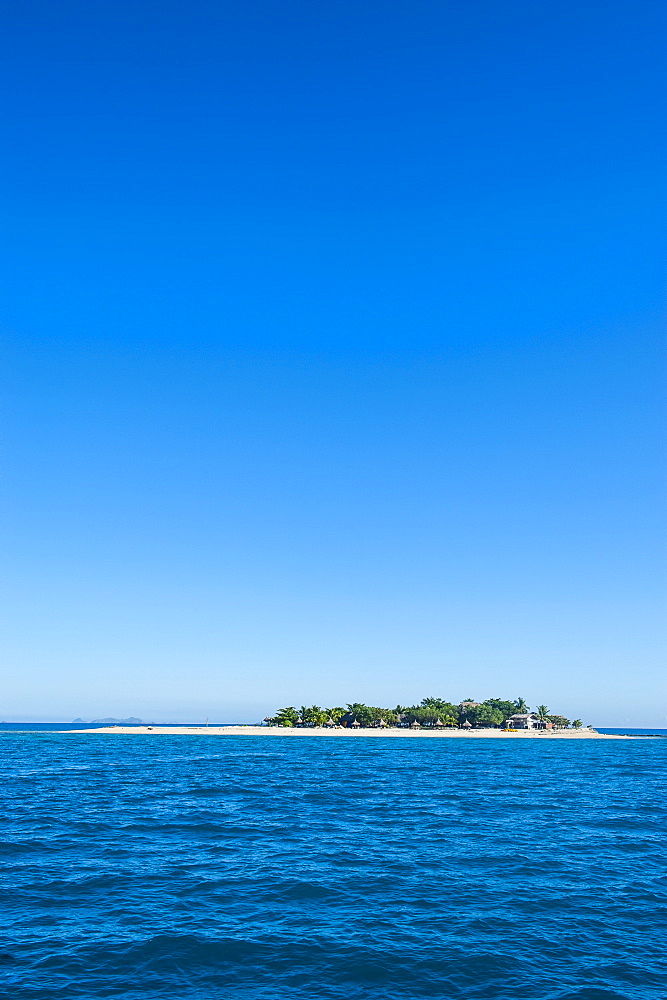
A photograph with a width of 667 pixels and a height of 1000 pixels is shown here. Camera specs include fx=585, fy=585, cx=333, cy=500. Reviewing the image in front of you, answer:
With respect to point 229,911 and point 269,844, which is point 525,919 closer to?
point 229,911

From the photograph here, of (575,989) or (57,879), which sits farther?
(57,879)

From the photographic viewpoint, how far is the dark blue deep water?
1808 cm

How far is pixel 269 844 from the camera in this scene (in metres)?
35.1

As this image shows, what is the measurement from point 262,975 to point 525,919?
1134cm

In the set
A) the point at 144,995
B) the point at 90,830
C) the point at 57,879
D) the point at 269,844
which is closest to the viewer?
the point at 144,995

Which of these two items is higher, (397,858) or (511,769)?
(397,858)

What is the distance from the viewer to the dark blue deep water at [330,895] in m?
18.1

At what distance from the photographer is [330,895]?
84.7 feet

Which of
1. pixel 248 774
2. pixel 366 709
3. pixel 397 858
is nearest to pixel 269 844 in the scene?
pixel 397 858

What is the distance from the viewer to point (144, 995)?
16688 mm

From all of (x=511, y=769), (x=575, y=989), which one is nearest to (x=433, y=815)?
(x=575, y=989)

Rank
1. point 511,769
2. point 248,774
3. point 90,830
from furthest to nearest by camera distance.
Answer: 1. point 511,769
2. point 248,774
3. point 90,830

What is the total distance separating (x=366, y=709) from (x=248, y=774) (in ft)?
433

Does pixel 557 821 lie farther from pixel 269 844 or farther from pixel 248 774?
pixel 248 774
